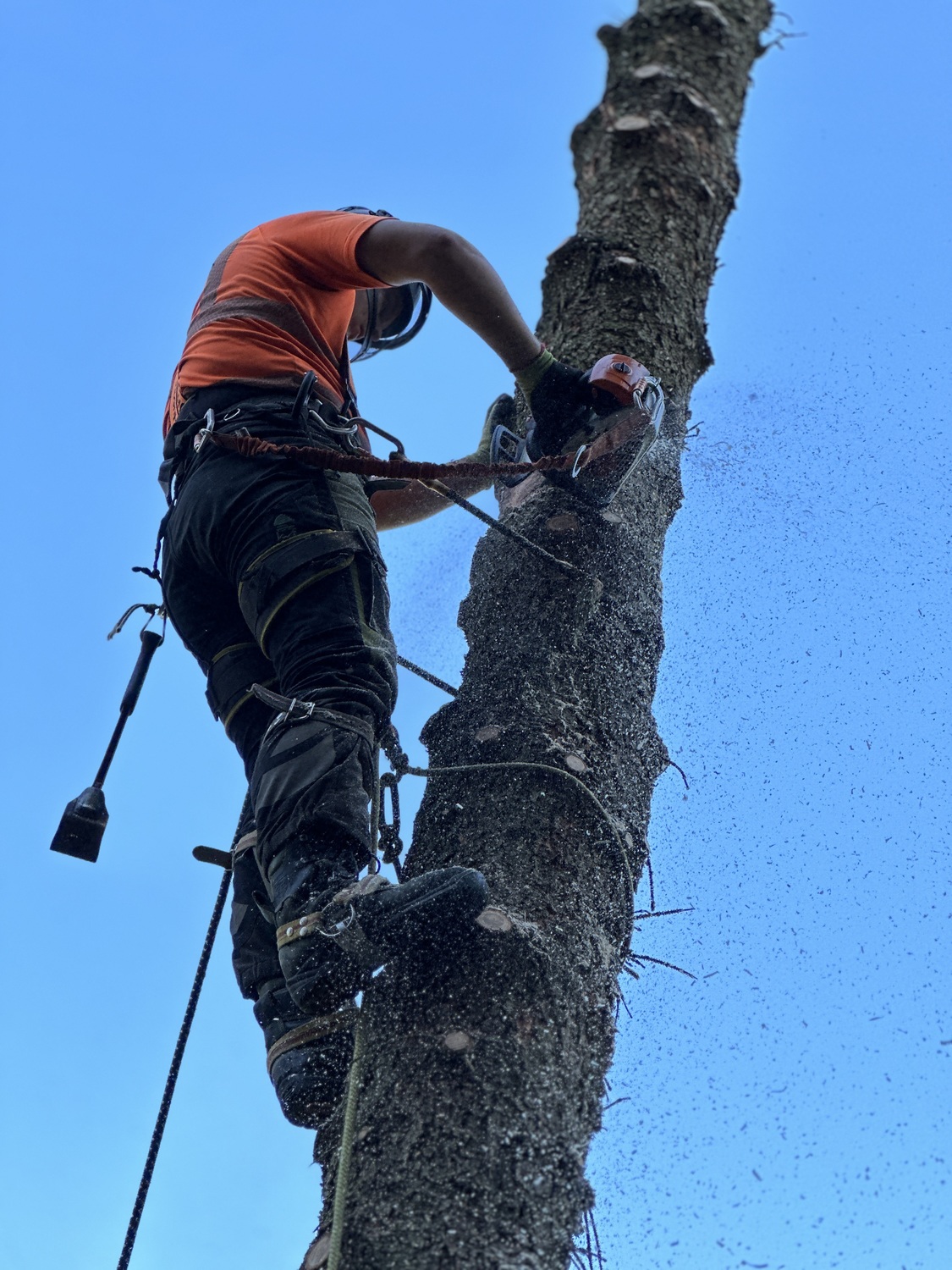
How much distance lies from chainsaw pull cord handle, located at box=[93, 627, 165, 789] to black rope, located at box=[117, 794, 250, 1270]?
28 centimetres

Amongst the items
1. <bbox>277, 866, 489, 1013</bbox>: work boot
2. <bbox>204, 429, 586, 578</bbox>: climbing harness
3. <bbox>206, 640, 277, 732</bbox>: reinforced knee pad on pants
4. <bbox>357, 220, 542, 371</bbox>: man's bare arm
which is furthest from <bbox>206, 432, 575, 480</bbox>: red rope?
<bbox>277, 866, 489, 1013</bbox>: work boot

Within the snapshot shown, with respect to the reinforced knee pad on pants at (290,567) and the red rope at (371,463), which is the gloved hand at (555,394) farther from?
the reinforced knee pad on pants at (290,567)

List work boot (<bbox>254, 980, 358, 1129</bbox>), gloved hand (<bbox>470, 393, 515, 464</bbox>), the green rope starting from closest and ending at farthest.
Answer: the green rope < work boot (<bbox>254, 980, 358, 1129</bbox>) < gloved hand (<bbox>470, 393, 515, 464</bbox>)

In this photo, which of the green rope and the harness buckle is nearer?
the green rope

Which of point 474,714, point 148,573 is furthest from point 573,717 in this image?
point 148,573

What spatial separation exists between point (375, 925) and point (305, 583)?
61cm

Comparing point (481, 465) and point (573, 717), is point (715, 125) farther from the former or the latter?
point (573, 717)

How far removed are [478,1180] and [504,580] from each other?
1235mm

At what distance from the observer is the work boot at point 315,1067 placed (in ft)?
6.64

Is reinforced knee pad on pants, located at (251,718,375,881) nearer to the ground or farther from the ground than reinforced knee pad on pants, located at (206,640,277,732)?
nearer to the ground

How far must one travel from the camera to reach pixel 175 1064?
2.29 metres

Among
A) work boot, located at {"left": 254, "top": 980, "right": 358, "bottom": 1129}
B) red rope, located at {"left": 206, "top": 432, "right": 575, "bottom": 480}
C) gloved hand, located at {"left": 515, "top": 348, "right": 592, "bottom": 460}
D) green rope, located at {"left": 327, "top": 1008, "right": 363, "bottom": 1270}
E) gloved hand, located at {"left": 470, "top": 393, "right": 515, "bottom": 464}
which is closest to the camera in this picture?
green rope, located at {"left": 327, "top": 1008, "right": 363, "bottom": 1270}

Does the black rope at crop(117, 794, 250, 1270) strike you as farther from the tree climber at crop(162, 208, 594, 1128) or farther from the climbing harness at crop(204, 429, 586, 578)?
the climbing harness at crop(204, 429, 586, 578)

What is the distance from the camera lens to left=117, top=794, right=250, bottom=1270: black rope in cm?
211
